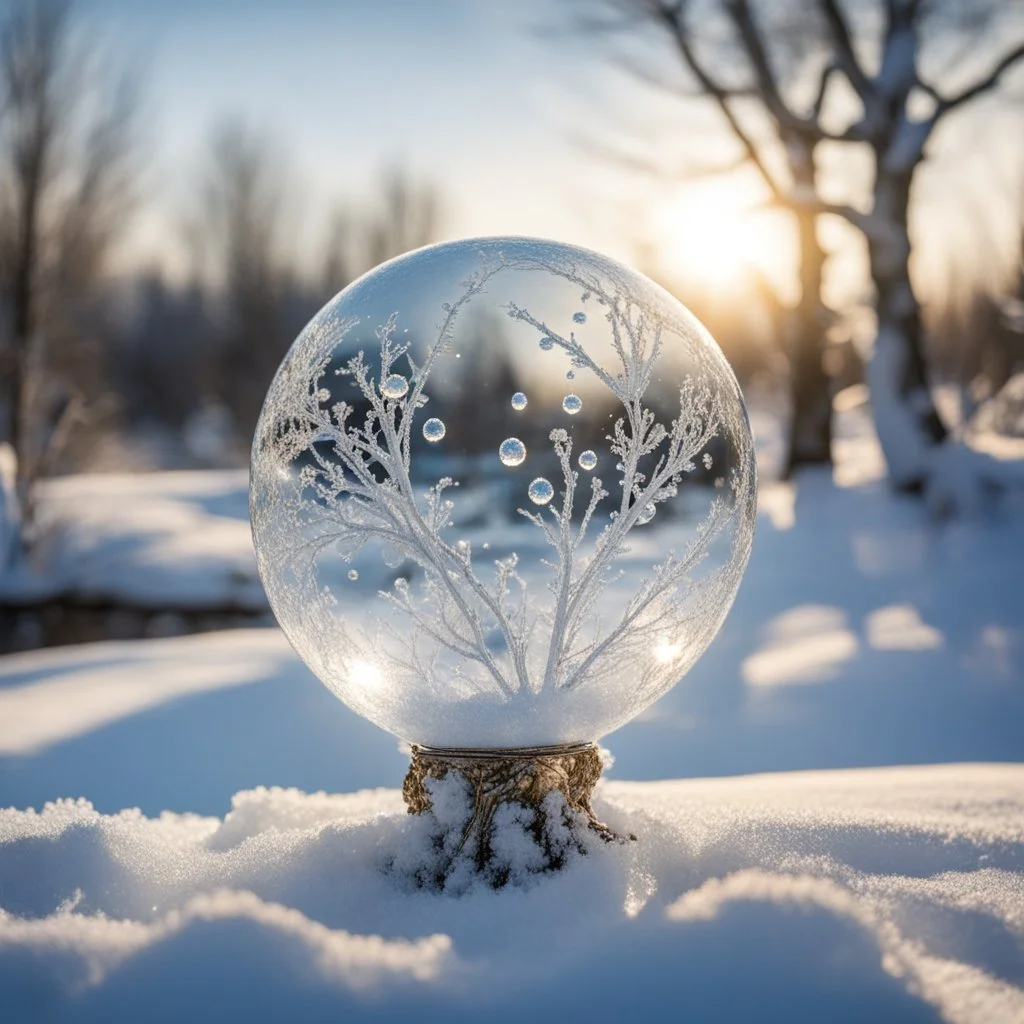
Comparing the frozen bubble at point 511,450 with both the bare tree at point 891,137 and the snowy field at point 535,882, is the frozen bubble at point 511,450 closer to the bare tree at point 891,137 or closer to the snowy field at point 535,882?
the snowy field at point 535,882

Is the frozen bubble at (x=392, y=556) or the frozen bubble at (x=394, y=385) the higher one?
the frozen bubble at (x=394, y=385)

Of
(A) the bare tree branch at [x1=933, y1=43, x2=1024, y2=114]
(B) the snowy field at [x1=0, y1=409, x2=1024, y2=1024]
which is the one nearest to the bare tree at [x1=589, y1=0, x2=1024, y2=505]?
(A) the bare tree branch at [x1=933, y1=43, x2=1024, y2=114]

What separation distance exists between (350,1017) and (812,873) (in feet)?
3.72

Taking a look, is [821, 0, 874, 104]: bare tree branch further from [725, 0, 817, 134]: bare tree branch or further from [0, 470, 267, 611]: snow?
[0, 470, 267, 611]: snow

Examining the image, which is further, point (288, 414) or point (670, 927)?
point (288, 414)

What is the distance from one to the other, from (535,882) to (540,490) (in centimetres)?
79

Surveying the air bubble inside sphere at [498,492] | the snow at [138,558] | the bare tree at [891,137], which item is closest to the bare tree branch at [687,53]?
the bare tree at [891,137]

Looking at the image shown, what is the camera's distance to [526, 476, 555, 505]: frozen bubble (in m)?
2.30

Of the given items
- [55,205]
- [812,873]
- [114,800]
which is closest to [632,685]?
[812,873]

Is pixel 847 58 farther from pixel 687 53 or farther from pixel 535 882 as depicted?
pixel 535 882

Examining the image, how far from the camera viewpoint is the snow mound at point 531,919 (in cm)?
174

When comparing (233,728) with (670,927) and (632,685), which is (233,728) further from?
(670,927)

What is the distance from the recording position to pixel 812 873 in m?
2.42

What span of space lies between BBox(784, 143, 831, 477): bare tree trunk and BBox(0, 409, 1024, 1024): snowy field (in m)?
5.61
